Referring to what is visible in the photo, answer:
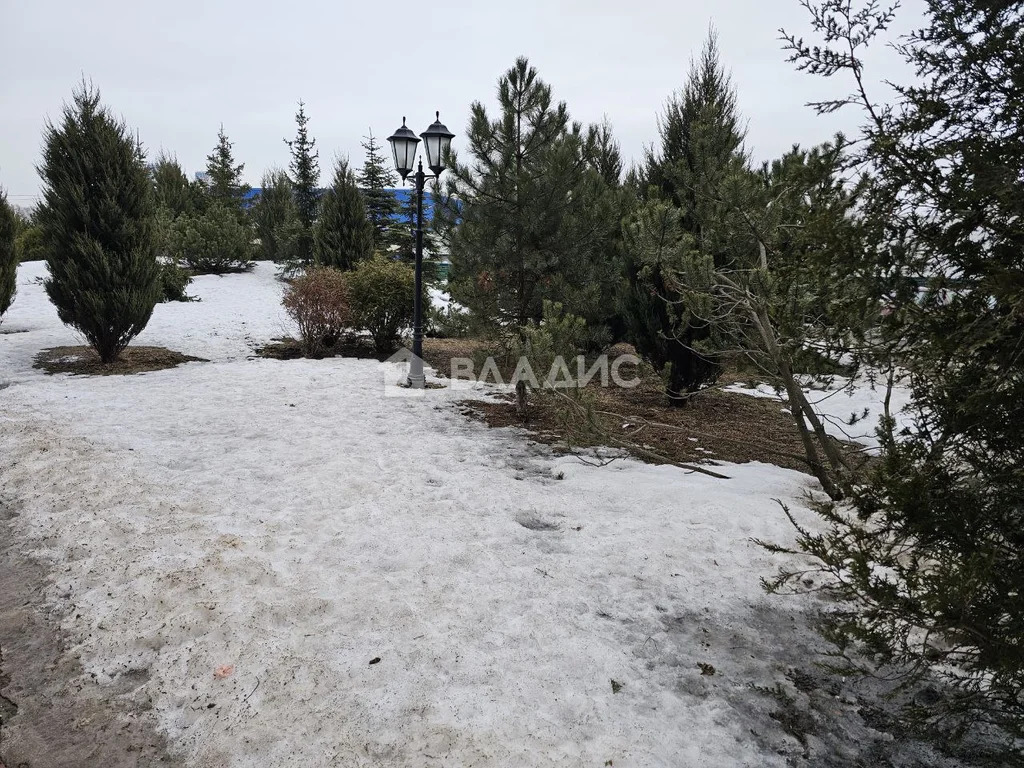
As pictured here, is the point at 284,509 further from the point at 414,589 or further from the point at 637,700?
the point at 637,700

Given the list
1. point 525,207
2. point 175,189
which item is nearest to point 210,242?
point 175,189

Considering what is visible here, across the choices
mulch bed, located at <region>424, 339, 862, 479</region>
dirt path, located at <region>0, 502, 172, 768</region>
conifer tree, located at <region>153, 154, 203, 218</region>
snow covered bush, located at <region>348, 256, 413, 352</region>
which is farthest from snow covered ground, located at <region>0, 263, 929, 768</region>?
conifer tree, located at <region>153, 154, 203, 218</region>

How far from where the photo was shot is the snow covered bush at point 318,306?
10.4 m

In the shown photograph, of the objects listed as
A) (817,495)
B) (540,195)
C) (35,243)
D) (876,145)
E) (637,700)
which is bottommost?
(637,700)

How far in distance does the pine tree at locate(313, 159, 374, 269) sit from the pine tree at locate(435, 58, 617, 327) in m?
9.87

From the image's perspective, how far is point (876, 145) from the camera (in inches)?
70.7

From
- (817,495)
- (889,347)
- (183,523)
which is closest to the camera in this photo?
(889,347)

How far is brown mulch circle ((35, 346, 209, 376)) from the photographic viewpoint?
28.7 feet

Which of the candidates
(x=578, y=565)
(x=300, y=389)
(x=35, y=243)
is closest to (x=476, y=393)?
(x=300, y=389)

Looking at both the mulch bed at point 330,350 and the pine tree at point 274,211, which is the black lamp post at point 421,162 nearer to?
the mulch bed at point 330,350

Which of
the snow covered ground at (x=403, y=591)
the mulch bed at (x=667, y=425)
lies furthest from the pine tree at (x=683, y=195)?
the snow covered ground at (x=403, y=591)

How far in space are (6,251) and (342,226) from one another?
7611mm

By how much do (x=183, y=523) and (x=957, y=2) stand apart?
4839mm

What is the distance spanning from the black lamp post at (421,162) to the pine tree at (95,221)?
415 cm
